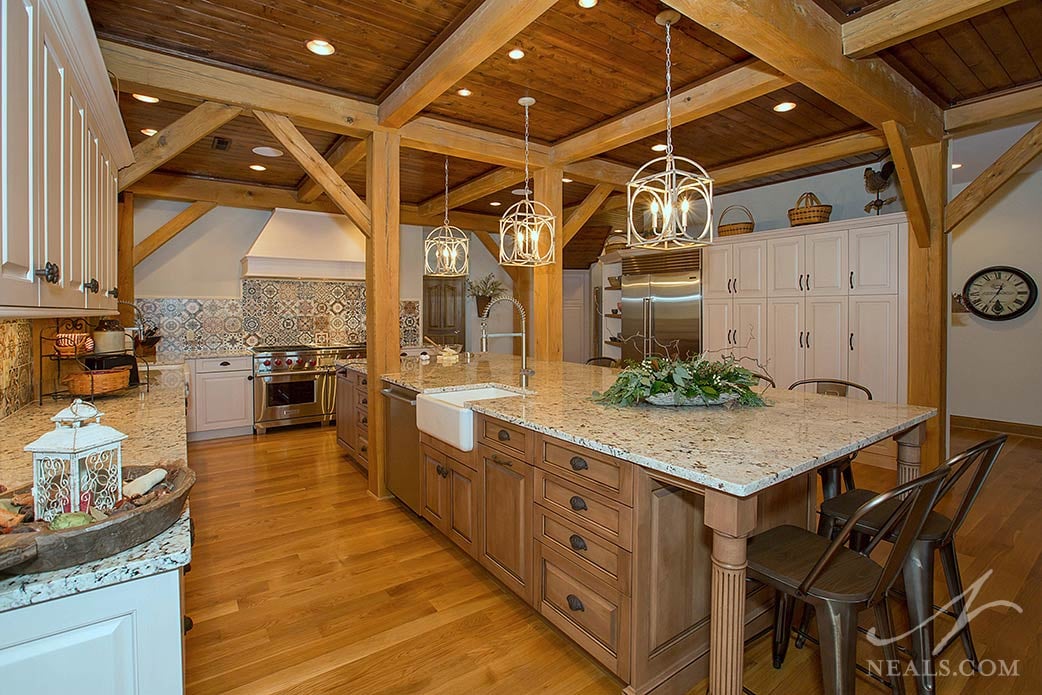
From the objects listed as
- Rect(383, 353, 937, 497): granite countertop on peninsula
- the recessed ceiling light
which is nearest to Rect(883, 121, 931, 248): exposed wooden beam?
Rect(383, 353, 937, 497): granite countertop on peninsula

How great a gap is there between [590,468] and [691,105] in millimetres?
2604

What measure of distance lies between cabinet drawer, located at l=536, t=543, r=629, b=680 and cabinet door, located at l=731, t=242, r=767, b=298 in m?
4.14

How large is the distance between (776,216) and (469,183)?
3.38m

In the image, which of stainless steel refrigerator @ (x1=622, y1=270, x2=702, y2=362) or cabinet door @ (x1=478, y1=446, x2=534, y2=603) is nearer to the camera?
cabinet door @ (x1=478, y1=446, x2=534, y2=603)

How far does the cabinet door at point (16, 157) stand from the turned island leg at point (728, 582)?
5.67 feet

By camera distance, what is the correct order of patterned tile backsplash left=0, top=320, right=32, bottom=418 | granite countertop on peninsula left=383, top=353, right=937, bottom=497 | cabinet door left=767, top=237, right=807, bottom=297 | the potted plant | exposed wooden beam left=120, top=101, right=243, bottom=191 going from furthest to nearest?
the potted plant
cabinet door left=767, top=237, right=807, bottom=297
exposed wooden beam left=120, top=101, right=243, bottom=191
patterned tile backsplash left=0, top=320, right=32, bottom=418
granite countertop on peninsula left=383, top=353, right=937, bottom=497

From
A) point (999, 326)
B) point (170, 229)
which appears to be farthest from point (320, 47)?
point (999, 326)

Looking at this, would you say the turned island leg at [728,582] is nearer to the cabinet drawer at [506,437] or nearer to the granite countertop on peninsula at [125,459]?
the cabinet drawer at [506,437]

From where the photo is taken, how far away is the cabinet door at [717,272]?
219 inches

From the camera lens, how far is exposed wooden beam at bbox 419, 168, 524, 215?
530cm

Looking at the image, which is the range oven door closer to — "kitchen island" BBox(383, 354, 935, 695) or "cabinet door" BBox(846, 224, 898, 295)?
"kitchen island" BBox(383, 354, 935, 695)

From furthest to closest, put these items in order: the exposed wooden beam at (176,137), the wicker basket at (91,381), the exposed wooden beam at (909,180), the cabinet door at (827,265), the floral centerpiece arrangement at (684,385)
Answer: the cabinet door at (827,265)
the exposed wooden beam at (909,180)
the exposed wooden beam at (176,137)
the wicker basket at (91,381)
the floral centerpiece arrangement at (684,385)

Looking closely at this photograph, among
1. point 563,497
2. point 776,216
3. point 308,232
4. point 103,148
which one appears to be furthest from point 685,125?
point 308,232

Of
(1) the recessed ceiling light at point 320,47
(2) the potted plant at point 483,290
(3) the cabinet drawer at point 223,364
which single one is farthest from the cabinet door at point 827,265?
(3) the cabinet drawer at point 223,364
